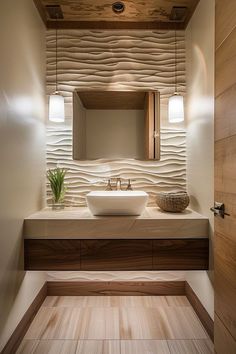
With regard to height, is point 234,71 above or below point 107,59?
below

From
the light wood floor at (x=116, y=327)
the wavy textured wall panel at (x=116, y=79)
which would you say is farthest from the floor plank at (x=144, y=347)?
the wavy textured wall panel at (x=116, y=79)

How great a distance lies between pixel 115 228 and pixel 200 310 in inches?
36.9

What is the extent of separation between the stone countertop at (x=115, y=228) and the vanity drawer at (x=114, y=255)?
2.1 inches

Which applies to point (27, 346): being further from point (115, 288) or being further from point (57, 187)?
point (57, 187)

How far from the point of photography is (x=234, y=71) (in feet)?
3.85

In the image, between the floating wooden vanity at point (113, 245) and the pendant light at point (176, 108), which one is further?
the pendant light at point (176, 108)

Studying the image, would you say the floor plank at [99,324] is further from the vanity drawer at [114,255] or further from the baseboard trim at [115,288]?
the vanity drawer at [114,255]

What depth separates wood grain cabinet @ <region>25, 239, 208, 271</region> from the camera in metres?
1.83

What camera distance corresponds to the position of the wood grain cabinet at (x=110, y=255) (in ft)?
5.99

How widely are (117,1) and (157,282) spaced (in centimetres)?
237

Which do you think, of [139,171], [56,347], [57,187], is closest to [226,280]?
[56,347]

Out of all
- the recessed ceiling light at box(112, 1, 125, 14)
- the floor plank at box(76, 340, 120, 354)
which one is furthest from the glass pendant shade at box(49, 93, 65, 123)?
the floor plank at box(76, 340, 120, 354)

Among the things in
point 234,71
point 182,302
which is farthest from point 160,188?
point 234,71

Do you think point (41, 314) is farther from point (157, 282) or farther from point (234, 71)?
point (234, 71)
